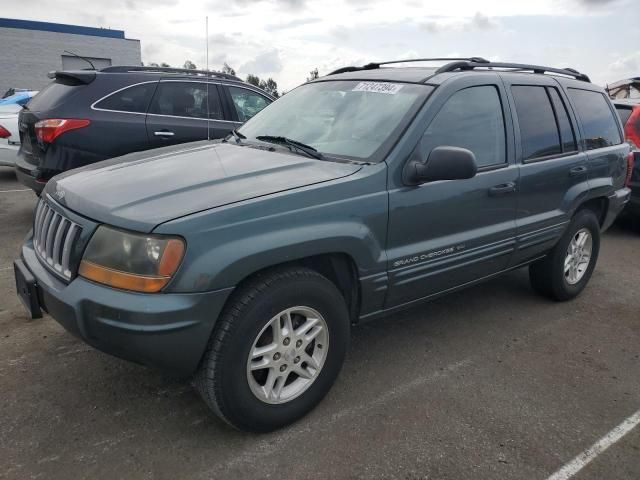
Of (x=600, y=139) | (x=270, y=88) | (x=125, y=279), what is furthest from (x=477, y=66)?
(x=270, y=88)

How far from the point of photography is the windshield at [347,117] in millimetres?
3064

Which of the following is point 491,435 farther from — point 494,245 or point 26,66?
point 26,66

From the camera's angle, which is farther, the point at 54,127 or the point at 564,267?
the point at 54,127

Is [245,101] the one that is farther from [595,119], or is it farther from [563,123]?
[595,119]

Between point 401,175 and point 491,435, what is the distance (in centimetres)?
141

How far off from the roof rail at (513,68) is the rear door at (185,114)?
2907 mm

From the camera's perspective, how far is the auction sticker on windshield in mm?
3340

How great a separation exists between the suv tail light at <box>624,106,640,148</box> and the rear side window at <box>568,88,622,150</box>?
2133 mm

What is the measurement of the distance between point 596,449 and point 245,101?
17.1ft

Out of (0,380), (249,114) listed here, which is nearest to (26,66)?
(249,114)

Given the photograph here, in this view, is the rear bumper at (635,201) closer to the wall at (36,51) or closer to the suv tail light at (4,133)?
the suv tail light at (4,133)

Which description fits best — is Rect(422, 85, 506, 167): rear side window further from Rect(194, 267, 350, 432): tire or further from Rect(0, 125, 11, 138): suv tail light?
Rect(0, 125, 11, 138): suv tail light

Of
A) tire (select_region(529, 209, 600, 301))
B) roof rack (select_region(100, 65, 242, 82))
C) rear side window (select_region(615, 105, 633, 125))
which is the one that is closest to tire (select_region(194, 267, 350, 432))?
tire (select_region(529, 209, 600, 301))

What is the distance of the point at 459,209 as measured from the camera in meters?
3.23
